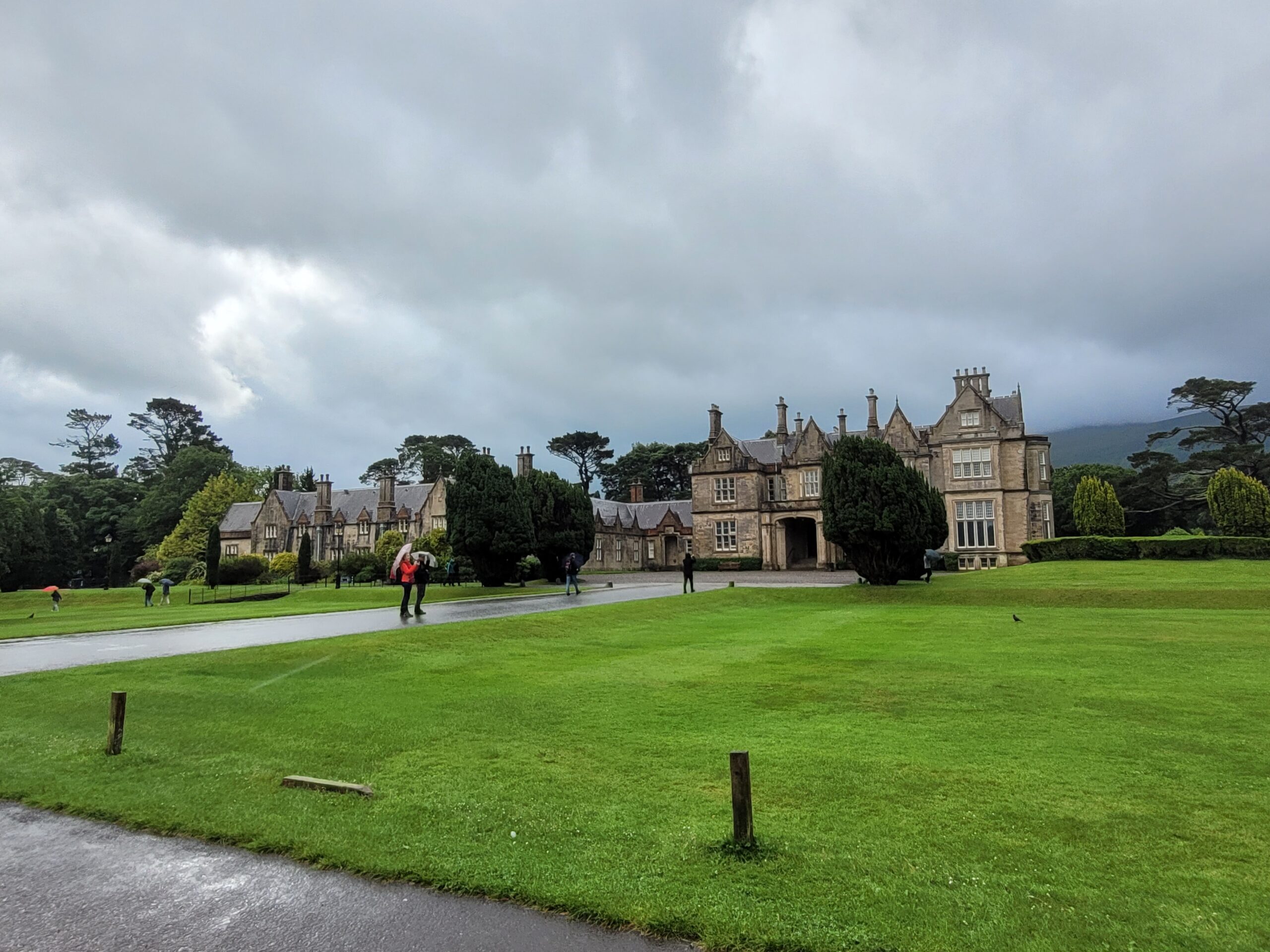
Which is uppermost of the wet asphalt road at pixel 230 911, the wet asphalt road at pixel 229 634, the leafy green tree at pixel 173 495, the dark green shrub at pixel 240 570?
the leafy green tree at pixel 173 495

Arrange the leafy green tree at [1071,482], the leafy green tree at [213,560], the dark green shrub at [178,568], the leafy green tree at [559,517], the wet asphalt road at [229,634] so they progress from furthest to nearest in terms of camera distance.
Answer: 1. the leafy green tree at [1071,482]
2. the dark green shrub at [178,568]
3. the leafy green tree at [213,560]
4. the leafy green tree at [559,517]
5. the wet asphalt road at [229,634]

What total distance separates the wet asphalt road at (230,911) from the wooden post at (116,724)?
7.20ft

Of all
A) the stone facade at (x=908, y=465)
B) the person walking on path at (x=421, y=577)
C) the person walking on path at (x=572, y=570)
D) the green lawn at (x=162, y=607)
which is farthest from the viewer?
the stone facade at (x=908, y=465)

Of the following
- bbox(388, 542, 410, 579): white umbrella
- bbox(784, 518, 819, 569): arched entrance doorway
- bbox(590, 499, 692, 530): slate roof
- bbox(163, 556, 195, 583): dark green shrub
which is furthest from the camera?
bbox(590, 499, 692, 530): slate roof

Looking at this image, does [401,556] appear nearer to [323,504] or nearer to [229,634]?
[229,634]

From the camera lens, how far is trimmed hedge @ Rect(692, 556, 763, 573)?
55156 millimetres

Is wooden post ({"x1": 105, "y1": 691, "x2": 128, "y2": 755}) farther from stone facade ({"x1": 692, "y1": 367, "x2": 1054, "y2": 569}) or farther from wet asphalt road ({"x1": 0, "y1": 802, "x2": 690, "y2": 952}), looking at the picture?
stone facade ({"x1": 692, "y1": 367, "x2": 1054, "y2": 569})

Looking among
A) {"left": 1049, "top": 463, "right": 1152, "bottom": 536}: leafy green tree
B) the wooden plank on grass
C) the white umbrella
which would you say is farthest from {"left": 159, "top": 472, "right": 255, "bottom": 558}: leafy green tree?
{"left": 1049, "top": 463, "right": 1152, "bottom": 536}: leafy green tree

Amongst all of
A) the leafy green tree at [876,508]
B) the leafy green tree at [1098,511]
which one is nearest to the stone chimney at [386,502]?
the leafy green tree at [876,508]

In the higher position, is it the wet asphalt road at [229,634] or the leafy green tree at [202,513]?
the leafy green tree at [202,513]

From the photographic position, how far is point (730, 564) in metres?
56.1

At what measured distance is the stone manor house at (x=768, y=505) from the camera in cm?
4778

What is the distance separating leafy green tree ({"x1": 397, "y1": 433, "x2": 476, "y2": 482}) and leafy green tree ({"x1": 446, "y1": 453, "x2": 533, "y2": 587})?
211 feet

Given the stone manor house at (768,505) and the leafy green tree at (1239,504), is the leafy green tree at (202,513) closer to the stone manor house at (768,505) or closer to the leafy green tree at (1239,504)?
the stone manor house at (768,505)
